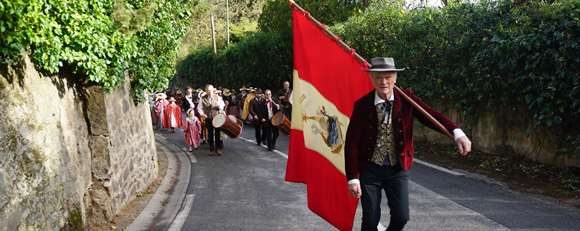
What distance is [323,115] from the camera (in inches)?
172

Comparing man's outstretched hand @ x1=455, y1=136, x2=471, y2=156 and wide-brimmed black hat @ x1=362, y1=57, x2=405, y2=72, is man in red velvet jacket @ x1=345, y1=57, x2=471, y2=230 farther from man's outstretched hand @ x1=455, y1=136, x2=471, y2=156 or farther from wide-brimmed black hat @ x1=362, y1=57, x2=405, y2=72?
man's outstretched hand @ x1=455, y1=136, x2=471, y2=156

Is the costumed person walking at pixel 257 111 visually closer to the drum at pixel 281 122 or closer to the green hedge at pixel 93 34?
the drum at pixel 281 122

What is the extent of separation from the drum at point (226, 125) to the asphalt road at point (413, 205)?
2.32m

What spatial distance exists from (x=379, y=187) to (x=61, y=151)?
3283 mm

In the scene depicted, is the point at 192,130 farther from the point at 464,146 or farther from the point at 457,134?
the point at 464,146

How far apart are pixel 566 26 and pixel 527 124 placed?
222cm

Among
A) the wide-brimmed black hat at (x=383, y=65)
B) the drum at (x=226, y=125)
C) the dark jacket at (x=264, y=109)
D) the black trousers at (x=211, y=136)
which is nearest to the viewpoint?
the wide-brimmed black hat at (x=383, y=65)

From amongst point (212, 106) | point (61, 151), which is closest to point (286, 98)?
point (212, 106)

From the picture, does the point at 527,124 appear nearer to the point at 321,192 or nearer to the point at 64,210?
the point at 321,192

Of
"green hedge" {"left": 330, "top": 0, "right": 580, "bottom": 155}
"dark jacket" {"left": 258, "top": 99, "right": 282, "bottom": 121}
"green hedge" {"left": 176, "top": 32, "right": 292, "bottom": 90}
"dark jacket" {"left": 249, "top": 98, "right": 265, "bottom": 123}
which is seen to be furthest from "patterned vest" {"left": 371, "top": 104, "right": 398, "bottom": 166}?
"green hedge" {"left": 176, "top": 32, "right": 292, "bottom": 90}

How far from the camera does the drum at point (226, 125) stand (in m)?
11.8

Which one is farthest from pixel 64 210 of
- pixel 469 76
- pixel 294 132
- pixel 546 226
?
pixel 469 76

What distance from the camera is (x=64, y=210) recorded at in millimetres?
4652

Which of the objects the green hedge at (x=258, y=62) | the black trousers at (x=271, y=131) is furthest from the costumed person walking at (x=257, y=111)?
the green hedge at (x=258, y=62)
